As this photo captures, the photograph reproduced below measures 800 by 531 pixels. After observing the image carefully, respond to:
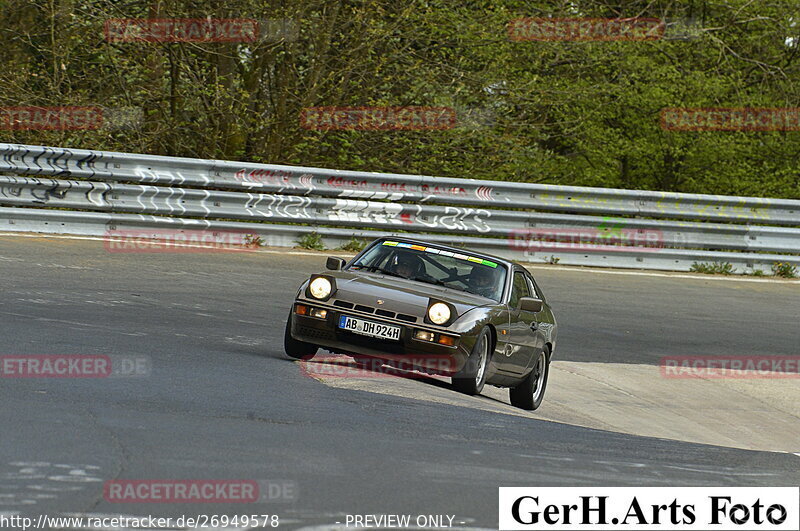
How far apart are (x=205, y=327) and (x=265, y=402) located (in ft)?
11.2

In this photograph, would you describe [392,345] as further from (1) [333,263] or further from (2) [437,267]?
(2) [437,267]

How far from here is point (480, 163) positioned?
20297mm

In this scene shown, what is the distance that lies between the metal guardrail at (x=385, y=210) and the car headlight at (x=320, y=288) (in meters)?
7.22

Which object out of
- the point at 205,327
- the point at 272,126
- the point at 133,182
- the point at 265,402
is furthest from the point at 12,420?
the point at 272,126

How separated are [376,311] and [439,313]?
458 millimetres

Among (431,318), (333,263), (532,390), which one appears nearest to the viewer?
(431,318)

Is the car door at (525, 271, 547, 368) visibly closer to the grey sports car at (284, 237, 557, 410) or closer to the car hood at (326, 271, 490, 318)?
the grey sports car at (284, 237, 557, 410)

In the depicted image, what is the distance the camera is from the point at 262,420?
7141 millimetres

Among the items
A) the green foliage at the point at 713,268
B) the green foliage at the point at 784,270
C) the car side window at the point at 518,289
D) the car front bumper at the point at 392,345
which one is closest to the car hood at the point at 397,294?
the car front bumper at the point at 392,345

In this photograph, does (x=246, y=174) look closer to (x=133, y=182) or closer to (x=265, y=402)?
(x=133, y=182)

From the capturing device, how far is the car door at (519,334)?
9984mm

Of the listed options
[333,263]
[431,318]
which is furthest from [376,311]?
[333,263]

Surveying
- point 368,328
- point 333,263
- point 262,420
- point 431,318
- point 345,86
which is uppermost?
point 345,86

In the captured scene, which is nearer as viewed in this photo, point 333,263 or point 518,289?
point 333,263
